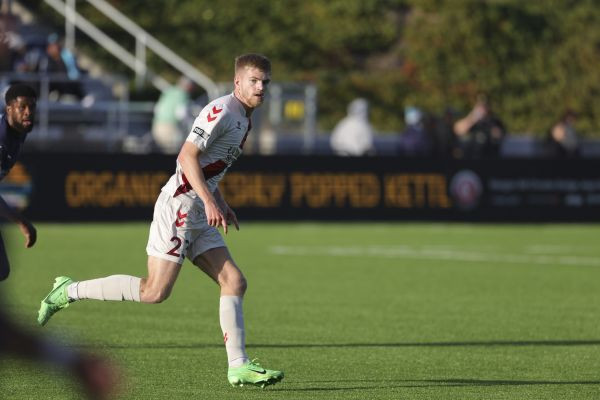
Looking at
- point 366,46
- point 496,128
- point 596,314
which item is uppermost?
point 366,46

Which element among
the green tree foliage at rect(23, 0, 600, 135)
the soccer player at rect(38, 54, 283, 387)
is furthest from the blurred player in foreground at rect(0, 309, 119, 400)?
the green tree foliage at rect(23, 0, 600, 135)

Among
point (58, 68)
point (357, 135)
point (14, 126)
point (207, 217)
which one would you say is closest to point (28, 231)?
point (14, 126)

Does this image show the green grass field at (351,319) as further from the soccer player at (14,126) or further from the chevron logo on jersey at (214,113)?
the chevron logo on jersey at (214,113)

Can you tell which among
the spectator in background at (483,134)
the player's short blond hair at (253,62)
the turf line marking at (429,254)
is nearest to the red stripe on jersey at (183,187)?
the player's short blond hair at (253,62)

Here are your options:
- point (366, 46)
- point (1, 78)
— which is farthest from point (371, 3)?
point (1, 78)

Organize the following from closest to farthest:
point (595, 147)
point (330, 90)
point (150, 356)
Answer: point (150, 356) < point (595, 147) < point (330, 90)

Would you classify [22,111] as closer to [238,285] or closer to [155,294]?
[155,294]

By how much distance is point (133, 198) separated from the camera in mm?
25094

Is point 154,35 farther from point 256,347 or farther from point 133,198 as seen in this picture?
point 256,347

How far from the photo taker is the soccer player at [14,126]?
30.5 ft

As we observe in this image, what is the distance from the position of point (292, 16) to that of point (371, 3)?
125 inches

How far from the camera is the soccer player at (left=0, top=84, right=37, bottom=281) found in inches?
366

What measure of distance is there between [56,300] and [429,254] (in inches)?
471

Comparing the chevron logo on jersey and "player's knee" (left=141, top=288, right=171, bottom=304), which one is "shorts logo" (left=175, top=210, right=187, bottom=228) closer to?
"player's knee" (left=141, top=288, right=171, bottom=304)
